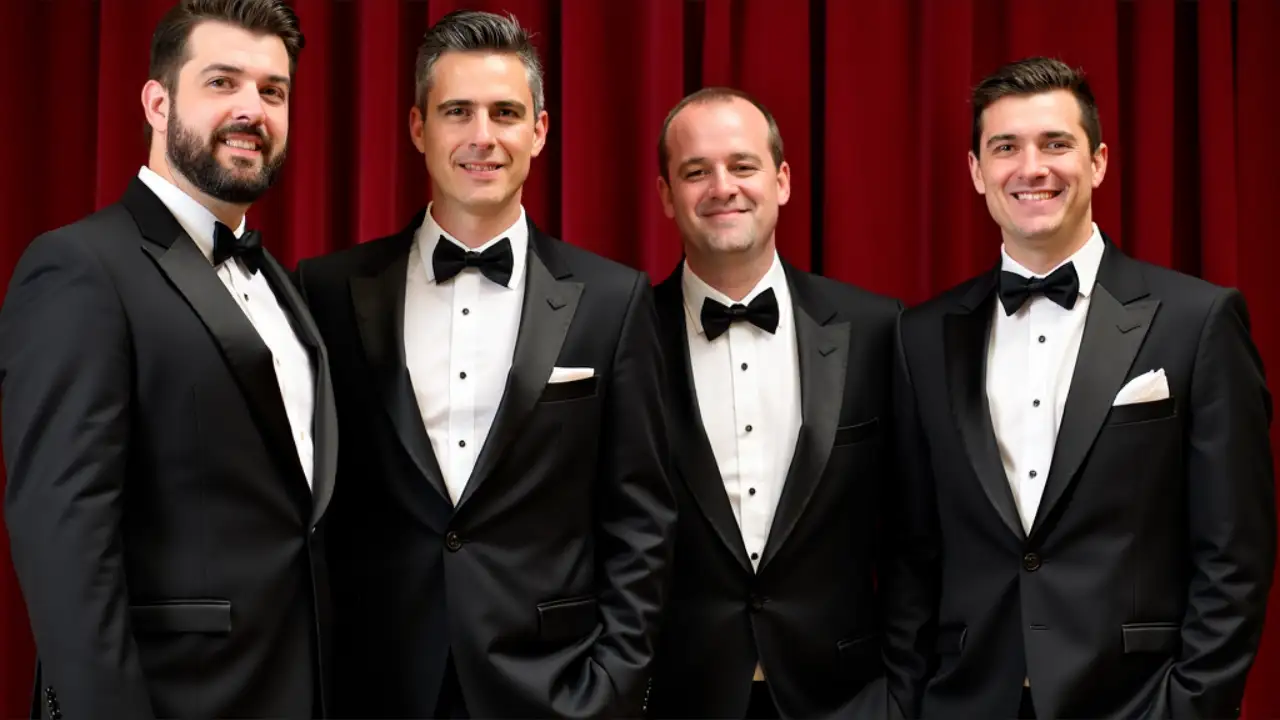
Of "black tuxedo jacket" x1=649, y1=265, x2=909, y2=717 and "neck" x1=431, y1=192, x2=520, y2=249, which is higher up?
"neck" x1=431, y1=192, x2=520, y2=249

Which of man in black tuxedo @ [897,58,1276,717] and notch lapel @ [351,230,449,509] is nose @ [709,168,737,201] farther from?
notch lapel @ [351,230,449,509]

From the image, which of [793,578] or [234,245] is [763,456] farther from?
[234,245]

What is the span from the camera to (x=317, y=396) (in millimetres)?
2350

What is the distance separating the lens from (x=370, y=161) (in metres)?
3.29

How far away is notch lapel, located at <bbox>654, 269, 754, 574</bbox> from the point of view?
8.82ft

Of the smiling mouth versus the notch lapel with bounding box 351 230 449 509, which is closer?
the notch lapel with bounding box 351 230 449 509

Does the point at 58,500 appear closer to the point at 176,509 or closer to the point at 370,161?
the point at 176,509

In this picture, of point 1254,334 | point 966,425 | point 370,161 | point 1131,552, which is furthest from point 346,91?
point 1254,334

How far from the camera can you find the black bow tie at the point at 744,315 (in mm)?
2814

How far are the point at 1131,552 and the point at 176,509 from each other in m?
1.78

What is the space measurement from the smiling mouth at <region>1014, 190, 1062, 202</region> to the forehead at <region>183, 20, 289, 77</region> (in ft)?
5.15

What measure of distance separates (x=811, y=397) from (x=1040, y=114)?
79 centimetres

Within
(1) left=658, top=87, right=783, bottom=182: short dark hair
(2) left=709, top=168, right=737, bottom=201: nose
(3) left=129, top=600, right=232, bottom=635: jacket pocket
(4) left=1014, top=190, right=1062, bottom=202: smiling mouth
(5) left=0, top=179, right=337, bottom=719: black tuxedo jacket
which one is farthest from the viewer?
(1) left=658, top=87, right=783, bottom=182: short dark hair

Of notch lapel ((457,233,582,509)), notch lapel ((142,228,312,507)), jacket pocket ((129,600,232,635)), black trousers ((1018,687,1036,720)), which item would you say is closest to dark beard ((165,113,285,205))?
notch lapel ((142,228,312,507))
